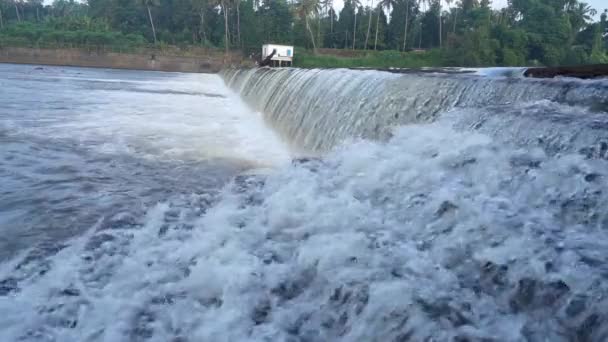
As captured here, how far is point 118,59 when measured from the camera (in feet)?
130

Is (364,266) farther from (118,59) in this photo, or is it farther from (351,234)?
(118,59)

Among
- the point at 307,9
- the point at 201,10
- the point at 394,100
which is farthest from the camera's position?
the point at 201,10

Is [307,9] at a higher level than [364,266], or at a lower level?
higher

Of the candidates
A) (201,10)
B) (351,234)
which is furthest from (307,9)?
(351,234)

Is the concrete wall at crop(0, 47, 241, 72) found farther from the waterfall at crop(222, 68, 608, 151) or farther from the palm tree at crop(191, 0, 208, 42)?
the waterfall at crop(222, 68, 608, 151)

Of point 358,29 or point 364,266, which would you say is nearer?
point 364,266

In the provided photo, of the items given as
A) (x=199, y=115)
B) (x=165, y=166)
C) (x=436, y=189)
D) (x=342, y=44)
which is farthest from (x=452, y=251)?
(x=342, y=44)

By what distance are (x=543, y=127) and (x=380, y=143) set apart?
200cm

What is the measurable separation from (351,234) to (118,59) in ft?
132

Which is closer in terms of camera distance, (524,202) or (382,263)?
(382,263)

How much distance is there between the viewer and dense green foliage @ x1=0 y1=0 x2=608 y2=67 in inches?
1305

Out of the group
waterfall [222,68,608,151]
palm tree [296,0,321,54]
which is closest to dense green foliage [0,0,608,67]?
palm tree [296,0,321,54]

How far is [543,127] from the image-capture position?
3.86 metres

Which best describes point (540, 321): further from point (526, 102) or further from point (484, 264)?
point (526, 102)
